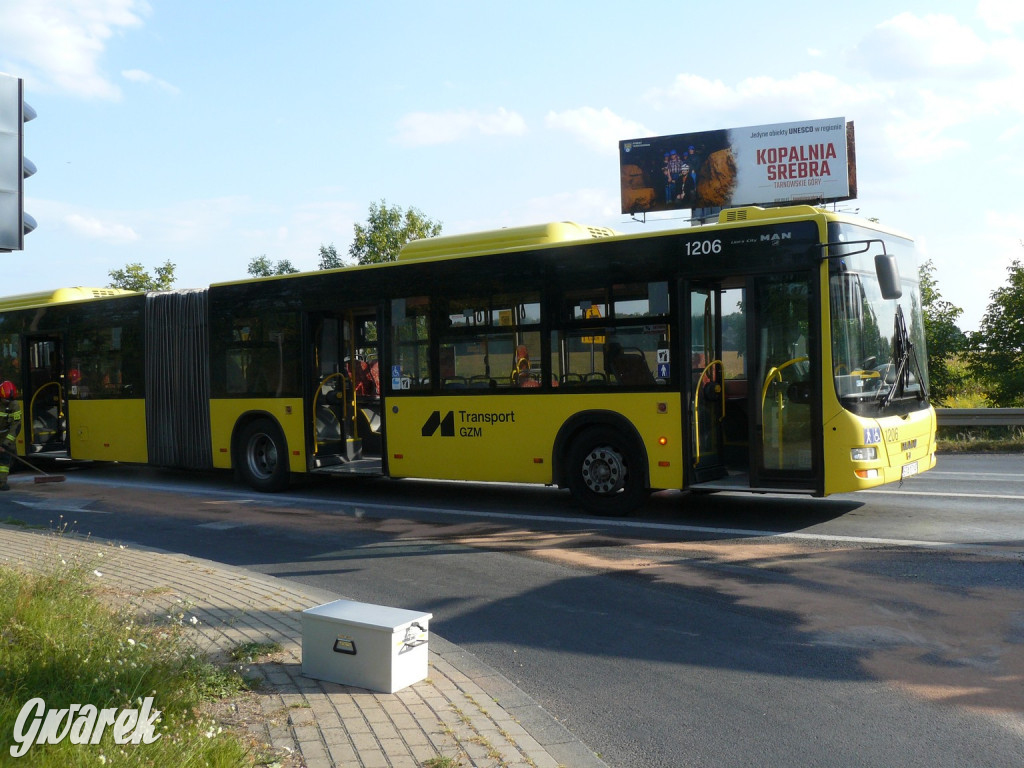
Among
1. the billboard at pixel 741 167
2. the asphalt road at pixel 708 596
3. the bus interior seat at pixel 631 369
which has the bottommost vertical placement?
the asphalt road at pixel 708 596

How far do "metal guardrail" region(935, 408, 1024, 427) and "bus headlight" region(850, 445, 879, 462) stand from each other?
10701mm

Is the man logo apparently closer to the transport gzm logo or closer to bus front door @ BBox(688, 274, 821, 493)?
the transport gzm logo

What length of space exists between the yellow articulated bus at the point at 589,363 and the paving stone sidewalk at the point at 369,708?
184 inches

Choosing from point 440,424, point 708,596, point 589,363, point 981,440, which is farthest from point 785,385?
point 981,440

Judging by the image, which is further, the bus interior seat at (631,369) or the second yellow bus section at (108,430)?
the second yellow bus section at (108,430)

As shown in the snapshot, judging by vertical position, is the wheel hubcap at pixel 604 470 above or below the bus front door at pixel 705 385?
below

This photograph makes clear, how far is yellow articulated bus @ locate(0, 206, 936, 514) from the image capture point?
10.1 meters

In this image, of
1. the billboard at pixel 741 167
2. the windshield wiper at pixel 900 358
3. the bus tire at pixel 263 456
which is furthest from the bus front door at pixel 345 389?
the billboard at pixel 741 167

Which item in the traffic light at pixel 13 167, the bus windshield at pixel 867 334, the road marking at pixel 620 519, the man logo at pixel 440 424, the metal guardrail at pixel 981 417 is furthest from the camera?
the metal guardrail at pixel 981 417

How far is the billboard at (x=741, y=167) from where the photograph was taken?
3759 centimetres

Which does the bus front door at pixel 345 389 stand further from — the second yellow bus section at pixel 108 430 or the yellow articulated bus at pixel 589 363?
the second yellow bus section at pixel 108 430

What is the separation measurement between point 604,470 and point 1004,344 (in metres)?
15.2

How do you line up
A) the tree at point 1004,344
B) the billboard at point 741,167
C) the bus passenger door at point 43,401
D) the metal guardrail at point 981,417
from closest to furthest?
1. the bus passenger door at point 43,401
2. the metal guardrail at point 981,417
3. the tree at point 1004,344
4. the billboard at point 741,167

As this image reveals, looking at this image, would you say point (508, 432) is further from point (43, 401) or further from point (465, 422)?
point (43, 401)
